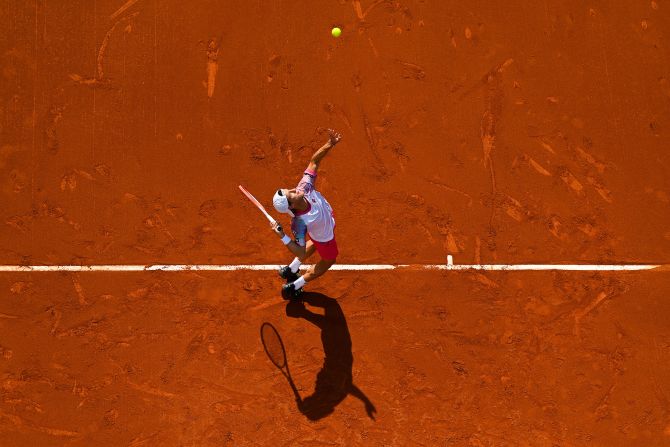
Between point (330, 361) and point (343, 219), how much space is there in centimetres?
201

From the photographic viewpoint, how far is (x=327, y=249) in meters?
7.12

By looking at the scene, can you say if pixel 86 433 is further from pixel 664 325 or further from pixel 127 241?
pixel 664 325

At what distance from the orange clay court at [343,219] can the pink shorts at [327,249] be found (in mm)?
812

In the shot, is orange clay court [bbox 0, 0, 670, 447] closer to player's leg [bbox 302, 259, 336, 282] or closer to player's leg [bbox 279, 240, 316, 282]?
player's leg [bbox 279, 240, 316, 282]

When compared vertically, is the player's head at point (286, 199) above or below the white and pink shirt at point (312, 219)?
above

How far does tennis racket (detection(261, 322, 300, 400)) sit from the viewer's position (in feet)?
25.0

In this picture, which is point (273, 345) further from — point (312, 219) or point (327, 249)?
point (312, 219)

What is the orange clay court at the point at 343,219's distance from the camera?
7.52m

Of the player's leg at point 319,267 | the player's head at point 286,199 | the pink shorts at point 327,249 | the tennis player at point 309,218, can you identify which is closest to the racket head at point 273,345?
the player's leg at point 319,267

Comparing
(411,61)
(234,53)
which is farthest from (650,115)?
(234,53)

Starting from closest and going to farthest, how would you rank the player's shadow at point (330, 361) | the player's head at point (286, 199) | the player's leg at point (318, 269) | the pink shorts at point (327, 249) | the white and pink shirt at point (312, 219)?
the player's head at point (286, 199) → the white and pink shirt at point (312, 219) → the pink shorts at point (327, 249) → the player's leg at point (318, 269) → the player's shadow at point (330, 361)

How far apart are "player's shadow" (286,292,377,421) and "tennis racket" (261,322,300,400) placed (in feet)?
1.05

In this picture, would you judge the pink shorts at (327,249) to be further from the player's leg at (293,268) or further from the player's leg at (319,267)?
the player's leg at (293,268)

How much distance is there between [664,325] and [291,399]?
5.22 metres
